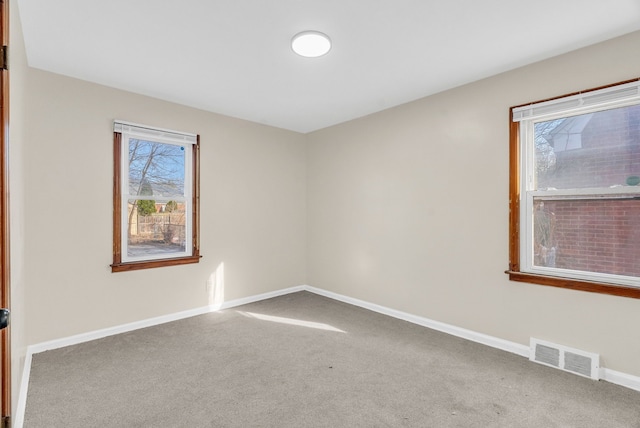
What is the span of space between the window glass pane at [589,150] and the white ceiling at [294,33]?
0.56 m

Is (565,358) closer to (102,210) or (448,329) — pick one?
(448,329)

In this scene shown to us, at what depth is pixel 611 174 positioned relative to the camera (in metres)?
2.36

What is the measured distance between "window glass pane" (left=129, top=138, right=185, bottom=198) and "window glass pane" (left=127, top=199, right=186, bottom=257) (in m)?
0.13

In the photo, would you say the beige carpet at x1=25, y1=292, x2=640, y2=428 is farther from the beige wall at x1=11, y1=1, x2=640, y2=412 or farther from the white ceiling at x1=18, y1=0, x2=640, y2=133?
the white ceiling at x1=18, y1=0, x2=640, y2=133

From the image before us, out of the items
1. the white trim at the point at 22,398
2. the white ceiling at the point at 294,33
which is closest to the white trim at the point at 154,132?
the white ceiling at the point at 294,33

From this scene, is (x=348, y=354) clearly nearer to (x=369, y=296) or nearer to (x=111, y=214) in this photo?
(x=369, y=296)

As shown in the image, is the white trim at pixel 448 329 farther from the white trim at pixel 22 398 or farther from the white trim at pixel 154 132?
the white trim at pixel 22 398

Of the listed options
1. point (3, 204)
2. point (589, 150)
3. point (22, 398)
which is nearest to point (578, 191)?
point (589, 150)

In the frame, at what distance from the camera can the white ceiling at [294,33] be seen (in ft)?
6.44

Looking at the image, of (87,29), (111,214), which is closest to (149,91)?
(87,29)

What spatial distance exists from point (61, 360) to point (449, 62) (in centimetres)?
398

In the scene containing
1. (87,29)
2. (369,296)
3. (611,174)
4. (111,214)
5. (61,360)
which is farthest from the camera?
(369,296)

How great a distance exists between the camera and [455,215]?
316 cm

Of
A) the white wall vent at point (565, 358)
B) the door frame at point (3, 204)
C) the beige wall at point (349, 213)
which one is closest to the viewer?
the door frame at point (3, 204)
